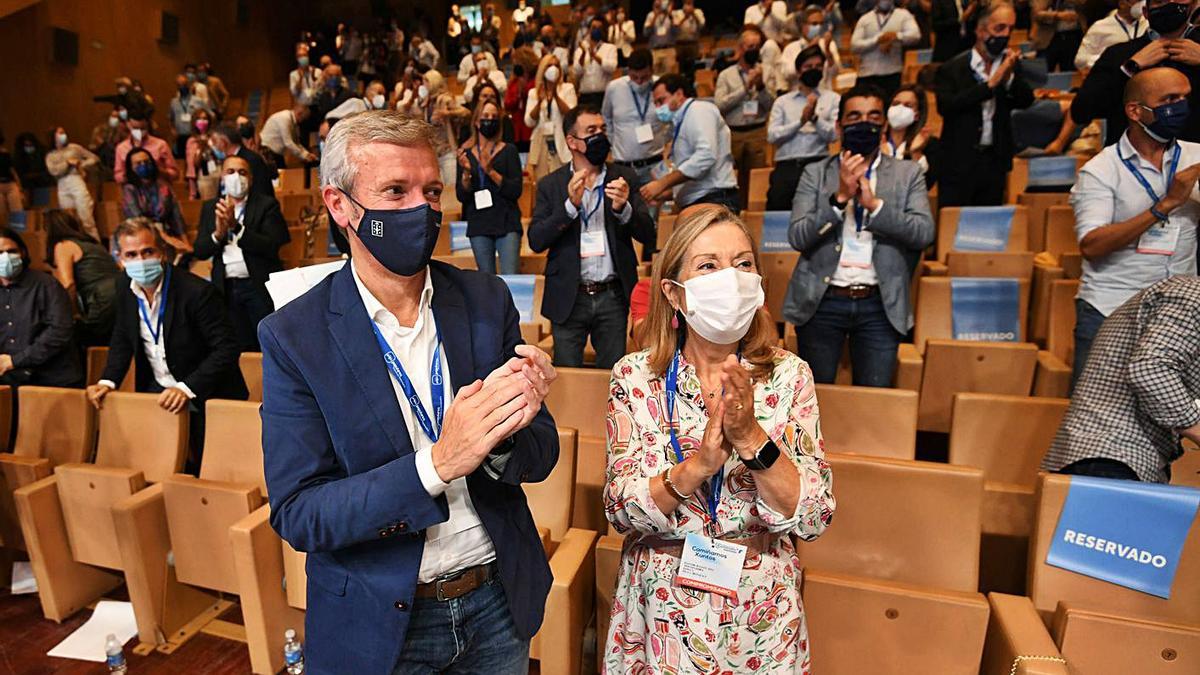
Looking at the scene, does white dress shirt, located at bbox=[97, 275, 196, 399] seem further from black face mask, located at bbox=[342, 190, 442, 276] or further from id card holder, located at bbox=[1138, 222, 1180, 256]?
id card holder, located at bbox=[1138, 222, 1180, 256]

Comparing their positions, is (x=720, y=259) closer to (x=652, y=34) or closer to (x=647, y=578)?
(x=647, y=578)

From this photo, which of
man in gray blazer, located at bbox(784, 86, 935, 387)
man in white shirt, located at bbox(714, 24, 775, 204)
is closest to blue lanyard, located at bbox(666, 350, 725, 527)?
man in gray blazer, located at bbox(784, 86, 935, 387)

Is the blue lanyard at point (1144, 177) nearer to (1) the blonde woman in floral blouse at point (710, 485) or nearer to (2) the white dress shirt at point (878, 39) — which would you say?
(1) the blonde woman in floral blouse at point (710, 485)

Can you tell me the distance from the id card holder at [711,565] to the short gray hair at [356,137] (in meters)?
0.74

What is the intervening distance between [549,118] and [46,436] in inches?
130

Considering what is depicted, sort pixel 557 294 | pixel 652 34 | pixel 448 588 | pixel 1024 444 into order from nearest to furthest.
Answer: pixel 448 588 → pixel 1024 444 → pixel 557 294 → pixel 652 34

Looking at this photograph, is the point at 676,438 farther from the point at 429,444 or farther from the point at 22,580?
the point at 22,580

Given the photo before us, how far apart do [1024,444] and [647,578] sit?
4.29 feet

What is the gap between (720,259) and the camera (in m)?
1.17

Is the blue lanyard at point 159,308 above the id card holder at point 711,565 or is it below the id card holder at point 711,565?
above

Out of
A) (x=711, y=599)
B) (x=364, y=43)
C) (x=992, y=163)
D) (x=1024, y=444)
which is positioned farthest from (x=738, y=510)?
(x=364, y=43)

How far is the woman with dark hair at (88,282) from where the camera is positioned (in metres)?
3.45

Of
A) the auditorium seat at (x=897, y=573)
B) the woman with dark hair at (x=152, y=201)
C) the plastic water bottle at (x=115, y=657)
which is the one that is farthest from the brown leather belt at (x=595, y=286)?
the woman with dark hair at (x=152, y=201)

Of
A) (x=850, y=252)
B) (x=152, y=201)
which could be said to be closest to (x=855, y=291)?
(x=850, y=252)
